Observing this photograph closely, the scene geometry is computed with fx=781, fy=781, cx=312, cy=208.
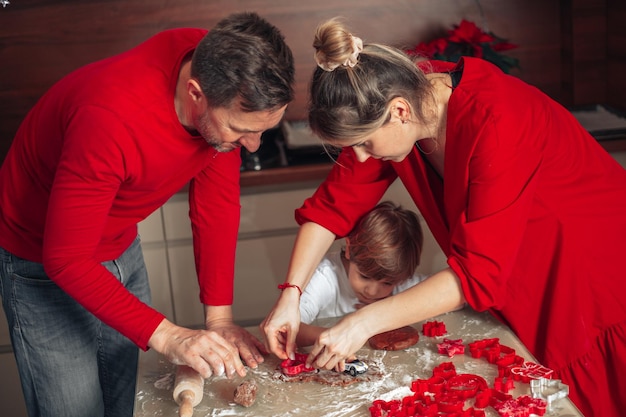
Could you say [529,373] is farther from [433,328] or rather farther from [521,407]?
[433,328]

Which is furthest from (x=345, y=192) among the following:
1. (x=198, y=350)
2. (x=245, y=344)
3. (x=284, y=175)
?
(x=284, y=175)

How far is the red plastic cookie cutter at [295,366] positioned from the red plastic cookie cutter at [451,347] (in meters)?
0.23

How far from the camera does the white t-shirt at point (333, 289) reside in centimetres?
173

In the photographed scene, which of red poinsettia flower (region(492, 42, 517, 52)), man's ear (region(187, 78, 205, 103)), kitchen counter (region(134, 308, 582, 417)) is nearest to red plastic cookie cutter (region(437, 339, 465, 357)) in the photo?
kitchen counter (region(134, 308, 582, 417))

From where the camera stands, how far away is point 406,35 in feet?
9.11

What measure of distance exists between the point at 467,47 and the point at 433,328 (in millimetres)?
1405

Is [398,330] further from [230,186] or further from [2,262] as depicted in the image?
[2,262]

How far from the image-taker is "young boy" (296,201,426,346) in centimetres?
168

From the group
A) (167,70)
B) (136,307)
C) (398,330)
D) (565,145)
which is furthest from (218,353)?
(565,145)

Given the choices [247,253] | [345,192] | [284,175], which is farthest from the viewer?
[247,253]

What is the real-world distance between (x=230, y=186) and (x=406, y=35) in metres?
1.41

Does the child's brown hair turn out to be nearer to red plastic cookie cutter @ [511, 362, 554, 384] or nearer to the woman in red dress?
the woman in red dress

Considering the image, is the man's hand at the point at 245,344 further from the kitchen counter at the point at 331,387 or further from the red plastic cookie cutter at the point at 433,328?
the red plastic cookie cutter at the point at 433,328

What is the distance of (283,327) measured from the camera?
56.1 inches
